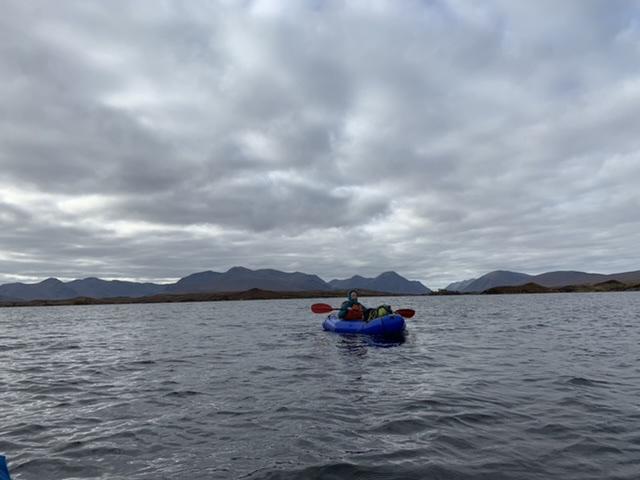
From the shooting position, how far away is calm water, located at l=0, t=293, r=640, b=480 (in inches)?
283

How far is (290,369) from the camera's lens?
1658 centimetres

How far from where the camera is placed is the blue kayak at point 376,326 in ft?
83.5

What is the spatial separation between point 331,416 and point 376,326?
1628cm

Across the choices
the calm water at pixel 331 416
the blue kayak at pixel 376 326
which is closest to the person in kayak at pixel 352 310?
the blue kayak at pixel 376 326

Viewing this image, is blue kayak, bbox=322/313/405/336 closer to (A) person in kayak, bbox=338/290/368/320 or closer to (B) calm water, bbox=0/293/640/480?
(A) person in kayak, bbox=338/290/368/320

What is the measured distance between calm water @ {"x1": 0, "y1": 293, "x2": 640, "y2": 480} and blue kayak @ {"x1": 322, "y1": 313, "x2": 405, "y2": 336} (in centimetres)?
527

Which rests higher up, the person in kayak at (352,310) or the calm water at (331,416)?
the person in kayak at (352,310)

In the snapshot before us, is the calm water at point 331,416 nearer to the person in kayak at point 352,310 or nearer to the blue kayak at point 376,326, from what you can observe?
the blue kayak at point 376,326

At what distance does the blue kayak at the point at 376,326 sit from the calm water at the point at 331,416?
5275 mm

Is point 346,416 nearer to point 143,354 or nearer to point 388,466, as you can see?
point 388,466

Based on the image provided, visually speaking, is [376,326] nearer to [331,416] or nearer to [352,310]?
[352,310]

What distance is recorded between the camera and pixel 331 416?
10.1m

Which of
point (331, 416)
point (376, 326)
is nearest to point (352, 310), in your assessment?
point (376, 326)

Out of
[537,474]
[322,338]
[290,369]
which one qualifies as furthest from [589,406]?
[322,338]
